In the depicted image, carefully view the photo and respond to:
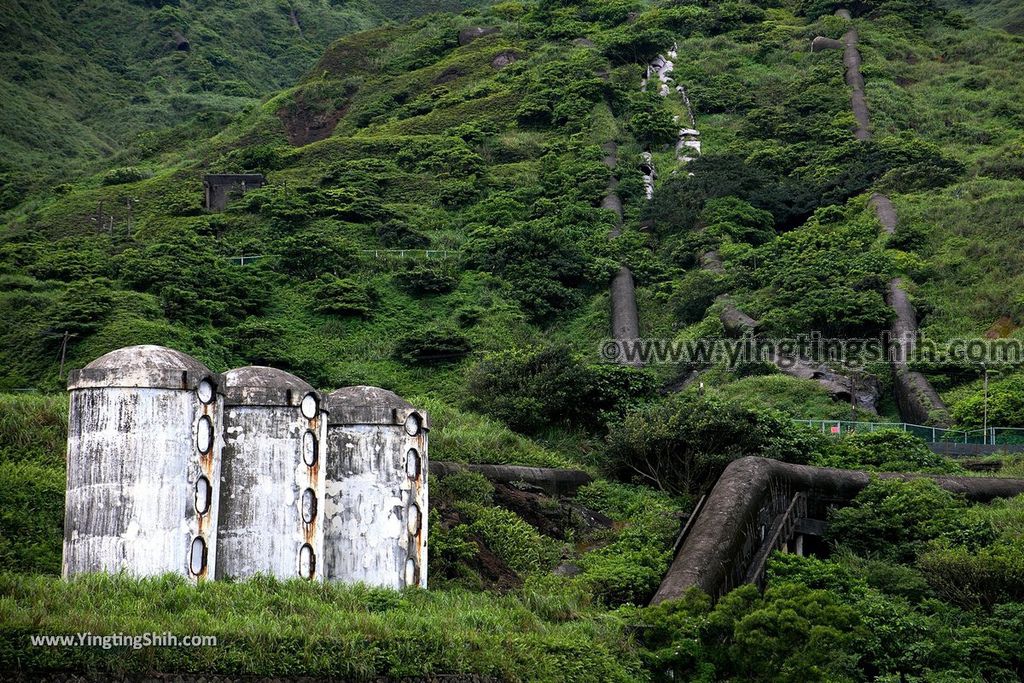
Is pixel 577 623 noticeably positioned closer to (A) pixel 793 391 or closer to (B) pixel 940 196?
(A) pixel 793 391

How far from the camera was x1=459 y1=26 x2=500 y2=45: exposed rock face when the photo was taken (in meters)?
75.1

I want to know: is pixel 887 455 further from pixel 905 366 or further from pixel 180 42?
pixel 180 42

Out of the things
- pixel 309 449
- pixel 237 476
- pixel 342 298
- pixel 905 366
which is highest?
pixel 342 298

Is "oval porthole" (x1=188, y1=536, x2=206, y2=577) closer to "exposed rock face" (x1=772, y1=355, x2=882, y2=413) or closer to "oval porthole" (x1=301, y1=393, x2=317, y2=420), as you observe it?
"oval porthole" (x1=301, y1=393, x2=317, y2=420)

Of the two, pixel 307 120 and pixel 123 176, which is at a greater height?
pixel 307 120

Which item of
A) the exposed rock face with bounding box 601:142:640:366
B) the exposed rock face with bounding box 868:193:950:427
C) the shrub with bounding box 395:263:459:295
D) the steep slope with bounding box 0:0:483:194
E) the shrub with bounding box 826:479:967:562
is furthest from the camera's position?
the steep slope with bounding box 0:0:483:194

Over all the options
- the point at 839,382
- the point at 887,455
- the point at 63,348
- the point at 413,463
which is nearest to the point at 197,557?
the point at 413,463

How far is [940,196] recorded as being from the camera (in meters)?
48.4

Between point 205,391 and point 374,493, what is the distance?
3.47 metres

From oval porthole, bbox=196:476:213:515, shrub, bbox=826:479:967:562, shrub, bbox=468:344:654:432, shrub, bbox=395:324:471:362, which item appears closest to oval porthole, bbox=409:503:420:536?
oval porthole, bbox=196:476:213:515

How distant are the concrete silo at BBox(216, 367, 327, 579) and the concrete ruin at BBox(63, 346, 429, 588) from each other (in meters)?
0.02

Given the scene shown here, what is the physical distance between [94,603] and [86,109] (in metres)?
81.8

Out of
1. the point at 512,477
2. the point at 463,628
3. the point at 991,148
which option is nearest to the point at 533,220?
the point at 991,148

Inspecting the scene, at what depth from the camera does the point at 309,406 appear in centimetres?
1881
